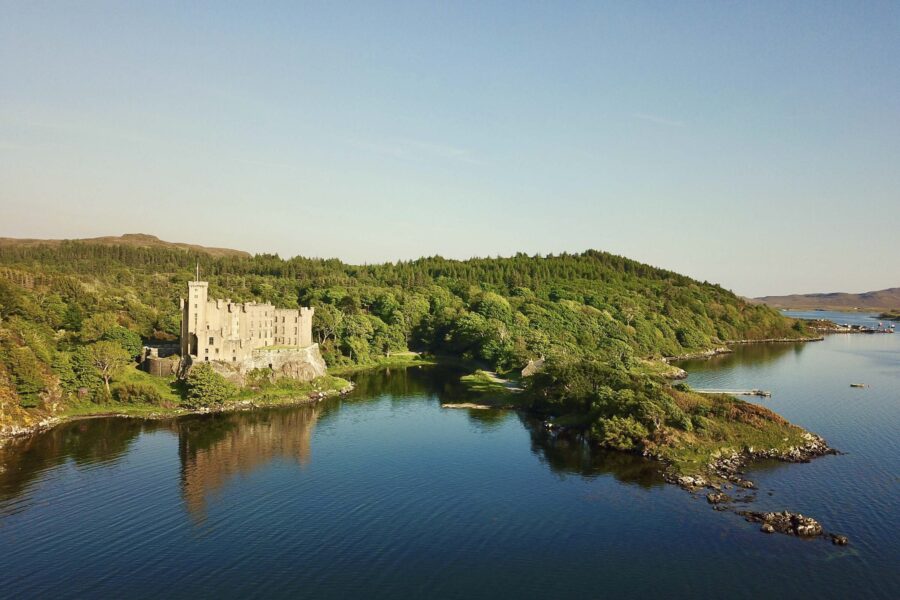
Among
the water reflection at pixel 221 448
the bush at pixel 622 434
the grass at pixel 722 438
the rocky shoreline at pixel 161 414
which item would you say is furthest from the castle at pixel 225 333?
the grass at pixel 722 438

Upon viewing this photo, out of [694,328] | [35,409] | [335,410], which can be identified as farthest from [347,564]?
[694,328]

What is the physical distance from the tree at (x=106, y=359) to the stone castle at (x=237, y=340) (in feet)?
28.7

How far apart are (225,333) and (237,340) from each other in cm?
410

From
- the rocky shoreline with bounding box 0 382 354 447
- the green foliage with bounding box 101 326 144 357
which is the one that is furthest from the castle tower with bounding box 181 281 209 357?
the green foliage with bounding box 101 326 144 357

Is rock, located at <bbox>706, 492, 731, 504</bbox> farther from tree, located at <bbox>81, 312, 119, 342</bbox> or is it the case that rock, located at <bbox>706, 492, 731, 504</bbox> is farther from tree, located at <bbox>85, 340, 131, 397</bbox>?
tree, located at <bbox>81, 312, 119, 342</bbox>

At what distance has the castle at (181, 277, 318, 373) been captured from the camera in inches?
3413

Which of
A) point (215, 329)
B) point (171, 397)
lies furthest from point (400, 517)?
point (215, 329)

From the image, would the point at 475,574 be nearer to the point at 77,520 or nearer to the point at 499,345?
the point at 77,520

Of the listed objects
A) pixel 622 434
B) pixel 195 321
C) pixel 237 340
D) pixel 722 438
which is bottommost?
pixel 722 438

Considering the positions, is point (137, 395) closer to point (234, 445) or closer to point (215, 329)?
point (215, 329)

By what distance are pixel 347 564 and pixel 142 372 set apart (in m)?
58.9

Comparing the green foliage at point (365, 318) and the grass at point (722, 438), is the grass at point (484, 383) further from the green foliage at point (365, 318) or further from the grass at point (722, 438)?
the grass at point (722, 438)

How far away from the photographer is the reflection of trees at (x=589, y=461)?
5924cm

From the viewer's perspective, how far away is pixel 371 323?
141625 millimetres
